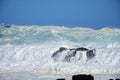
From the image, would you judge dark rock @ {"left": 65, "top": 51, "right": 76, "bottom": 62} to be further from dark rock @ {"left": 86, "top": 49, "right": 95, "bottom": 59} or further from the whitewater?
dark rock @ {"left": 86, "top": 49, "right": 95, "bottom": 59}

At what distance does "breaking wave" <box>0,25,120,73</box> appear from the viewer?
12.2 m

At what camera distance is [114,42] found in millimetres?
12734

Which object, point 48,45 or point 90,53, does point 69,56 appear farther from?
point 48,45

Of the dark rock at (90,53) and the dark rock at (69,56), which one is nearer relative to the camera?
the dark rock at (69,56)

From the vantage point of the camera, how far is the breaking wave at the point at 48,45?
482 inches

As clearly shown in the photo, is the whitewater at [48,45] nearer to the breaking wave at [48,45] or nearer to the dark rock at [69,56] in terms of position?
the breaking wave at [48,45]

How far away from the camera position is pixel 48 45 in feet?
42.6

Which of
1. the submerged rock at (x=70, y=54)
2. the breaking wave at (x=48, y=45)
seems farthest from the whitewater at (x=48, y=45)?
the submerged rock at (x=70, y=54)

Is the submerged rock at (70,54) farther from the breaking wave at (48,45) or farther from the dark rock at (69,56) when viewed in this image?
the breaking wave at (48,45)

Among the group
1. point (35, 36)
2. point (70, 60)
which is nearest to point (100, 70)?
point (70, 60)

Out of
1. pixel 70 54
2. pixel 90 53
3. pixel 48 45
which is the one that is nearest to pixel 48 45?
pixel 48 45

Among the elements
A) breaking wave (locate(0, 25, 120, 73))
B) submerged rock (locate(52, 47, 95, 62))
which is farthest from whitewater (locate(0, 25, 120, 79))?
submerged rock (locate(52, 47, 95, 62))

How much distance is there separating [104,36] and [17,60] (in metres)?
3.32

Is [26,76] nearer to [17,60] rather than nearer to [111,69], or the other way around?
[17,60]
